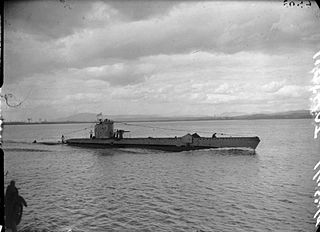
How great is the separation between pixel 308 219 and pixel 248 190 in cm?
333

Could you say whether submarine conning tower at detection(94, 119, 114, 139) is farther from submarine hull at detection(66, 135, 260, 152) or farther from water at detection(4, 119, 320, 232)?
water at detection(4, 119, 320, 232)

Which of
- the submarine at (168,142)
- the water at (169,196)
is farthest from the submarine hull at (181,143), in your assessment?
the water at (169,196)

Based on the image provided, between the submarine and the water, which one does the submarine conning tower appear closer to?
the submarine

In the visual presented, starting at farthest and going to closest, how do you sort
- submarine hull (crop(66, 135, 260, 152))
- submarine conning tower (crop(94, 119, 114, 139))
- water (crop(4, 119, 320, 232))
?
submarine conning tower (crop(94, 119, 114, 139)), submarine hull (crop(66, 135, 260, 152)), water (crop(4, 119, 320, 232))

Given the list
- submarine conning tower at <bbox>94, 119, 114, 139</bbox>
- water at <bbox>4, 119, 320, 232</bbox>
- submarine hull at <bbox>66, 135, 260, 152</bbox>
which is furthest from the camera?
submarine conning tower at <bbox>94, 119, 114, 139</bbox>

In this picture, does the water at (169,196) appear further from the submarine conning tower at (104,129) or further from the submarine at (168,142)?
the submarine conning tower at (104,129)

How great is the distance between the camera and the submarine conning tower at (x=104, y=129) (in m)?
26.1

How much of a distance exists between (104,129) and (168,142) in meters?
7.01

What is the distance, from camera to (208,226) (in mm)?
7668

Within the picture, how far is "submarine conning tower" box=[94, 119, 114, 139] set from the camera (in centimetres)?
2606

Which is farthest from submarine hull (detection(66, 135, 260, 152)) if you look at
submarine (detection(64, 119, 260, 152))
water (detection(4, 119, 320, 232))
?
water (detection(4, 119, 320, 232))

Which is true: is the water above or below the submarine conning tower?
below

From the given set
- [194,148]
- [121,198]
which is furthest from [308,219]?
[194,148]

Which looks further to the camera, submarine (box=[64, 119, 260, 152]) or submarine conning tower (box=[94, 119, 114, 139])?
submarine conning tower (box=[94, 119, 114, 139])
